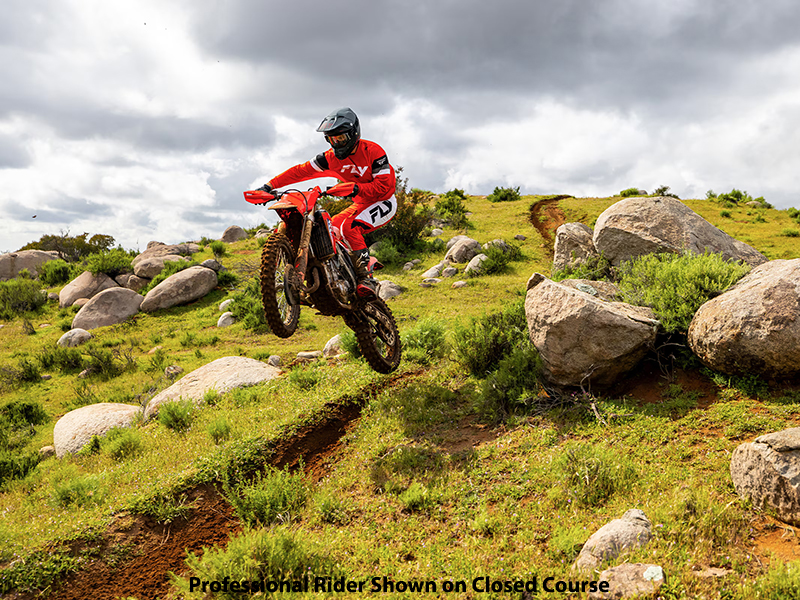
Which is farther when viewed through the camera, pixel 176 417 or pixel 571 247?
pixel 571 247

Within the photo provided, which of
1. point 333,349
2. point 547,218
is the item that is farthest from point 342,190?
point 547,218

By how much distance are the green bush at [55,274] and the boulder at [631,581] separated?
27.3 meters

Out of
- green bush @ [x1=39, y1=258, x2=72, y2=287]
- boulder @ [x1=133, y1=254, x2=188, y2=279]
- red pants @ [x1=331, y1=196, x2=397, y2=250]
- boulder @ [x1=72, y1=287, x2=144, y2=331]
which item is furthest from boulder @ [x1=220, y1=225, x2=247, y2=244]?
red pants @ [x1=331, y1=196, x2=397, y2=250]

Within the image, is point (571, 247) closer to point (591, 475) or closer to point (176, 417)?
point (591, 475)

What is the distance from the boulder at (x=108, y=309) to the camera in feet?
59.6

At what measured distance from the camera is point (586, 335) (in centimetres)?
623

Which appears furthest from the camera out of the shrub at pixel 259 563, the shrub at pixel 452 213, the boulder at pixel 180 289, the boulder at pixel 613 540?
the shrub at pixel 452 213

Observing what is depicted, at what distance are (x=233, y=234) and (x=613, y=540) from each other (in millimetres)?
31370

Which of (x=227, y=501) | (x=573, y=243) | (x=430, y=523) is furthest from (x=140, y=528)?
(x=573, y=243)

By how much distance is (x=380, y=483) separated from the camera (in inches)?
225

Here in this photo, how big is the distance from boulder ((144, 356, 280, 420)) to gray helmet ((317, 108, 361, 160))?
500 centimetres

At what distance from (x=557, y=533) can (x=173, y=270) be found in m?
20.5

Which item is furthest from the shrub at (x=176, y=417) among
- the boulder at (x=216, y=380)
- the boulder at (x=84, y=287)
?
the boulder at (x=84, y=287)

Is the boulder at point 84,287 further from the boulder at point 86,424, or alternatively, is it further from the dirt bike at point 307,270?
the dirt bike at point 307,270
